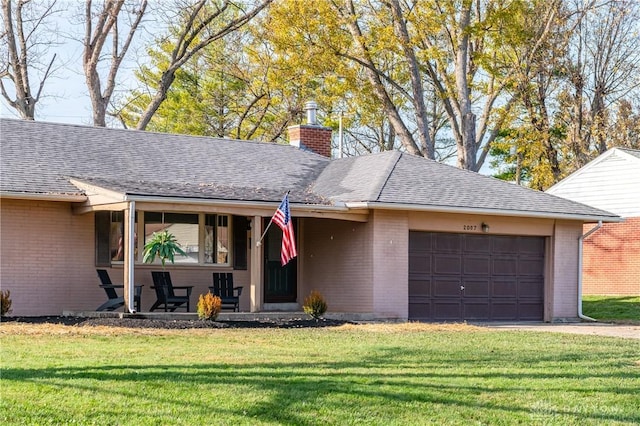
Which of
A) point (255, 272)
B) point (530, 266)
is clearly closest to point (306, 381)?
point (255, 272)

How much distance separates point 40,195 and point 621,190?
64.7ft

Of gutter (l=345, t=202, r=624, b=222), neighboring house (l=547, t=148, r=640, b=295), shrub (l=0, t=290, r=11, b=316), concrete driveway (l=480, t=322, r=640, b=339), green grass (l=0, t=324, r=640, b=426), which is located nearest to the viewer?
green grass (l=0, t=324, r=640, b=426)

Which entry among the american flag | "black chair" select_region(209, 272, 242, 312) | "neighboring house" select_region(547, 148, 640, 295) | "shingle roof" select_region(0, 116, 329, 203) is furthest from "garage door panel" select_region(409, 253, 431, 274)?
"neighboring house" select_region(547, 148, 640, 295)

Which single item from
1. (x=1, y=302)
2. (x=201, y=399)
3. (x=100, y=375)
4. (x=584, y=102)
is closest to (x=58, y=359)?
(x=100, y=375)

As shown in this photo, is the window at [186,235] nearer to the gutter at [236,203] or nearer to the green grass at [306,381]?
the gutter at [236,203]

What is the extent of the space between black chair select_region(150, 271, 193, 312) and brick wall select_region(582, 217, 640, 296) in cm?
1617

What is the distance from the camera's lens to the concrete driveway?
1899cm

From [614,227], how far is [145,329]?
19.2 meters

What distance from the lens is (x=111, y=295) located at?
1975 cm

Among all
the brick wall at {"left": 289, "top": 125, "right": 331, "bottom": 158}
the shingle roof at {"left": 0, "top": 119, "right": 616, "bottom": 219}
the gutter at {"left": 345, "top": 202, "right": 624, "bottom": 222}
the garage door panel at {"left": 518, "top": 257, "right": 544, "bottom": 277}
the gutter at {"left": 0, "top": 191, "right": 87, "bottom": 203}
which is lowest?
the garage door panel at {"left": 518, "top": 257, "right": 544, "bottom": 277}

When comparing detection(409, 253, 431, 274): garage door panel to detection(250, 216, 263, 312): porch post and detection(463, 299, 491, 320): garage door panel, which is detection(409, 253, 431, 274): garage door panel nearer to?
detection(463, 299, 491, 320): garage door panel

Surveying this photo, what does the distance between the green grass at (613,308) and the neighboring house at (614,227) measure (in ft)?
4.83

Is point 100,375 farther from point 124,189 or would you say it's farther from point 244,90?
point 244,90

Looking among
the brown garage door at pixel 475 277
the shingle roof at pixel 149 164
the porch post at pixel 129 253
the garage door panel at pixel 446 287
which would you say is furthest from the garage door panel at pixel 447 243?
the porch post at pixel 129 253
